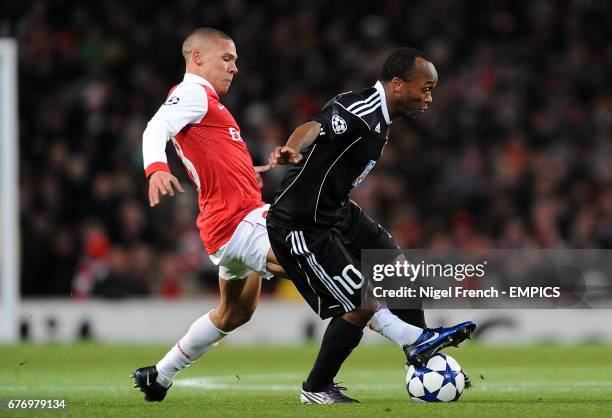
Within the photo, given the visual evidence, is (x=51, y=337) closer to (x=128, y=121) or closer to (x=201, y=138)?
(x=128, y=121)

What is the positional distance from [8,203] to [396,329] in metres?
7.41

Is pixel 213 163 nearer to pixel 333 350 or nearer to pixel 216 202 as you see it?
pixel 216 202

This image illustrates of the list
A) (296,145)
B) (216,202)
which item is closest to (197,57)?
(216,202)

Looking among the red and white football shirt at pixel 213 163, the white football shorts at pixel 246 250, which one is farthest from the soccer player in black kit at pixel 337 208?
the red and white football shirt at pixel 213 163

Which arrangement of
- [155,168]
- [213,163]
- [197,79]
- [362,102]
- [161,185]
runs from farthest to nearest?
[197,79] < [213,163] < [362,102] < [155,168] < [161,185]

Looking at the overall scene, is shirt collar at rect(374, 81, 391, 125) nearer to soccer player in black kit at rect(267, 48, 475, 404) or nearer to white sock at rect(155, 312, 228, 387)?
soccer player in black kit at rect(267, 48, 475, 404)

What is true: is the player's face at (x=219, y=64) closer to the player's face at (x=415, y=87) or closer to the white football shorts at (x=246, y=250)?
the white football shorts at (x=246, y=250)

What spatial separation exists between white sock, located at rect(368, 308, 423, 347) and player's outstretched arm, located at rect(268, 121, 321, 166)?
1.07 meters

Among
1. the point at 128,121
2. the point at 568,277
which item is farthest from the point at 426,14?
the point at 568,277

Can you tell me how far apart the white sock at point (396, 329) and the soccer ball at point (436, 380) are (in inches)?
6.3

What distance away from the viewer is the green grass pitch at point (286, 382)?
236 inches

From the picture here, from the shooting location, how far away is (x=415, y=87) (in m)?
6.20

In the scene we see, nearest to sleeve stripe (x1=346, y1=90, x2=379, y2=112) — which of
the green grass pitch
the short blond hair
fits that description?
the short blond hair

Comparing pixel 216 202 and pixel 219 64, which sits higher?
pixel 219 64
